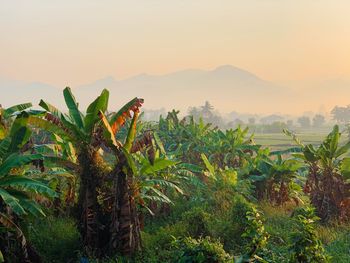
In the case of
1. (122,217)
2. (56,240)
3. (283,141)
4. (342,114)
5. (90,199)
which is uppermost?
(342,114)

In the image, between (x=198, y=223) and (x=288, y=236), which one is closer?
(x=288, y=236)

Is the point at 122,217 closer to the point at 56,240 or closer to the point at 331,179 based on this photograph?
the point at 56,240

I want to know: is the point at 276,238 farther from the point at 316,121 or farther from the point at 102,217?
the point at 316,121

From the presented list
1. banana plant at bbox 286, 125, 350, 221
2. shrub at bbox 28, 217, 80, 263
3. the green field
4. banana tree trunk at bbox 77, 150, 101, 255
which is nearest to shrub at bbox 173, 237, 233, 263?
banana tree trunk at bbox 77, 150, 101, 255

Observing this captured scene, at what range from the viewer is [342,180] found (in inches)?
551

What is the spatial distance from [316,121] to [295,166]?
509 ft

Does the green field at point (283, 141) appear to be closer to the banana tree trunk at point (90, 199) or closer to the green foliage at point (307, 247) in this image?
the banana tree trunk at point (90, 199)

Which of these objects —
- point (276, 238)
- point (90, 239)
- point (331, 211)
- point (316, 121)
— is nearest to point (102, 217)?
point (90, 239)

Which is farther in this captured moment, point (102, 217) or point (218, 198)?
point (218, 198)

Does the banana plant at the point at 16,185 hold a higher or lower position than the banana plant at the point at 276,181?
higher

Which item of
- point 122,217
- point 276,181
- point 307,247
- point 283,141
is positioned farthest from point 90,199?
point 283,141

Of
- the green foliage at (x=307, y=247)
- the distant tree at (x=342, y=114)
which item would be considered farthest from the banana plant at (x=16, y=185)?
the distant tree at (x=342, y=114)

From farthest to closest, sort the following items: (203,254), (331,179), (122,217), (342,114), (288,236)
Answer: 1. (342,114)
2. (331,179)
3. (288,236)
4. (122,217)
5. (203,254)

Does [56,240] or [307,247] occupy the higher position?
[307,247]
